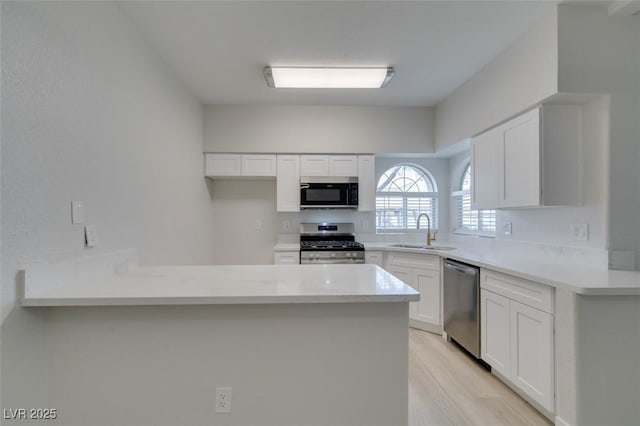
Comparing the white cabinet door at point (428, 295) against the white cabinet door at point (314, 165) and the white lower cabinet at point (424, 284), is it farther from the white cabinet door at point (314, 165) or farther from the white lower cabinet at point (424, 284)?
the white cabinet door at point (314, 165)

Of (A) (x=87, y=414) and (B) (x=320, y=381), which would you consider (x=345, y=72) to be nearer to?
(B) (x=320, y=381)

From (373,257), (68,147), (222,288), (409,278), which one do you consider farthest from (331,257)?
(68,147)

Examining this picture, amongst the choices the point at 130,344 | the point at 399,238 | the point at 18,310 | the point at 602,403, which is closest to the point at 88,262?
the point at 18,310

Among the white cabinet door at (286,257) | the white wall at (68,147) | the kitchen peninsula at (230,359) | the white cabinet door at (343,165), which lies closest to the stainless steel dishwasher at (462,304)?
the kitchen peninsula at (230,359)

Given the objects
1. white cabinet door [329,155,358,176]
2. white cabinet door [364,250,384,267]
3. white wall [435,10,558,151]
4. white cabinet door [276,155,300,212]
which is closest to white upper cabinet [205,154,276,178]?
white cabinet door [276,155,300,212]

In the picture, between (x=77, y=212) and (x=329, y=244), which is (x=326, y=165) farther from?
(x=77, y=212)

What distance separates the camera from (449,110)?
3.37 meters

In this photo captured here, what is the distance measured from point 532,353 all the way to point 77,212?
2.82 metres

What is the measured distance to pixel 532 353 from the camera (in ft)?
6.22

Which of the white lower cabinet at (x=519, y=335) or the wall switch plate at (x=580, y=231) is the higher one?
the wall switch plate at (x=580, y=231)

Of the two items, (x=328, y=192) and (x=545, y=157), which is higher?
(x=545, y=157)

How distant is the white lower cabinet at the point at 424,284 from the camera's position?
315 centimetres

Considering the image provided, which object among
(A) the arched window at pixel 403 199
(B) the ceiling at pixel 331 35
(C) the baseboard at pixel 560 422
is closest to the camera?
(C) the baseboard at pixel 560 422

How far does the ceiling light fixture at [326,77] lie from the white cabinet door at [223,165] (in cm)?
115
